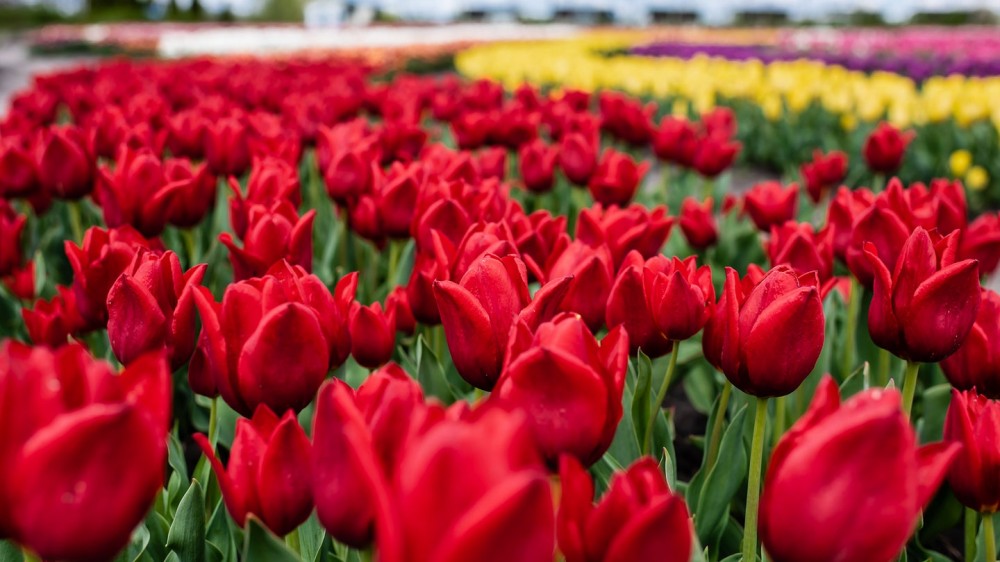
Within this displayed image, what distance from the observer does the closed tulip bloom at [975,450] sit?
40.0 inches

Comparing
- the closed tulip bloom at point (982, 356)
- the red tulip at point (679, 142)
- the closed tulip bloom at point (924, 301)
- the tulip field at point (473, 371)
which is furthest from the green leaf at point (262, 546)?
the red tulip at point (679, 142)

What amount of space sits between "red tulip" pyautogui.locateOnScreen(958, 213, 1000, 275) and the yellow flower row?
5.29 m

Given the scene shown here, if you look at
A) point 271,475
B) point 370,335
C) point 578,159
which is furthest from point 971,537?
point 578,159

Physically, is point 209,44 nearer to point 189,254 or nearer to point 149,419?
point 189,254

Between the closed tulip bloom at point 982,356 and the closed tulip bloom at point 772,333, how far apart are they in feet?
1.07

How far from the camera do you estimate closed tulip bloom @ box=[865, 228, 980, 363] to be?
3.56 ft

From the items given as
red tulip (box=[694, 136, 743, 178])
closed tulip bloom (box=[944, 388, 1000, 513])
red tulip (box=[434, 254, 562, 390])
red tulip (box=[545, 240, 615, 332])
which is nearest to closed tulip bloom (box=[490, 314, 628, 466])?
red tulip (box=[434, 254, 562, 390])

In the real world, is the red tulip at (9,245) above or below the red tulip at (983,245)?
below

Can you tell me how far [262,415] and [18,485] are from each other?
1.01 feet

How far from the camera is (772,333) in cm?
96

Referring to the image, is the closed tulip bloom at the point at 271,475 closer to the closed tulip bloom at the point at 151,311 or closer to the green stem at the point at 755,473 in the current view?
the closed tulip bloom at the point at 151,311

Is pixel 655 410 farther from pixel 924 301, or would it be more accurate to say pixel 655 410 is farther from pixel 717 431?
pixel 924 301

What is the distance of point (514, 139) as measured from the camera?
3186mm

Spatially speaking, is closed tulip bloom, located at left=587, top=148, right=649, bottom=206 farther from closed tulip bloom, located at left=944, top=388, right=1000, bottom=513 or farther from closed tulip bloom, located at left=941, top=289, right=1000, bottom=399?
closed tulip bloom, located at left=944, top=388, right=1000, bottom=513
